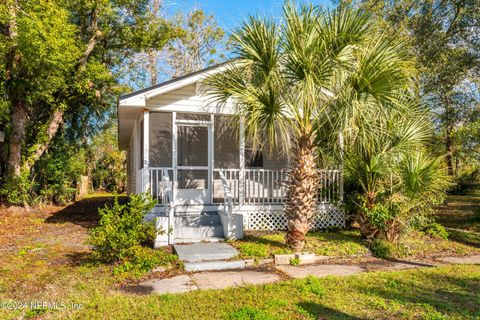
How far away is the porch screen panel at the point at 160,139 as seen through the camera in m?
11.1

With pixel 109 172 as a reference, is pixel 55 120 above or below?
above

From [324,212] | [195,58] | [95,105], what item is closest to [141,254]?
[324,212]

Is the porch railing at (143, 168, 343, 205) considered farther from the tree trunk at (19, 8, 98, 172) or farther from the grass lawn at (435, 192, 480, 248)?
the tree trunk at (19, 8, 98, 172)

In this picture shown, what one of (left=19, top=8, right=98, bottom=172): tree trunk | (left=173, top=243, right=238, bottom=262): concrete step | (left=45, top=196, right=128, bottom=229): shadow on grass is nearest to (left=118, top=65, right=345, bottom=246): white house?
(left=173, top=243, right=238, bottom=262): concrete step

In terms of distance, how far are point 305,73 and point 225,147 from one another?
207 inches

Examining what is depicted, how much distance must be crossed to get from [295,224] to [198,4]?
2144 centimetres

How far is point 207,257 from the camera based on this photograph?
6.86m

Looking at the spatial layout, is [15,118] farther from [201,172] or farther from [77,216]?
[201,172]

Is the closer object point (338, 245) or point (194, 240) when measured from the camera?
point (338, 245)

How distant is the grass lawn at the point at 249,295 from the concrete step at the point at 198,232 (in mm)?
1235

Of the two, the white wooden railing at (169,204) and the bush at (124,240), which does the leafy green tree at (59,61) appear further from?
the bush at (124,240)

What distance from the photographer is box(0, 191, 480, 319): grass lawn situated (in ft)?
14.1

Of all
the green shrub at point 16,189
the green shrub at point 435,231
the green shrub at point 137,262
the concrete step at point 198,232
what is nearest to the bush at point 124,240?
the green shrub at point 137,262

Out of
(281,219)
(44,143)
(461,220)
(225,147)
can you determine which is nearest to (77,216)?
(44,143)
